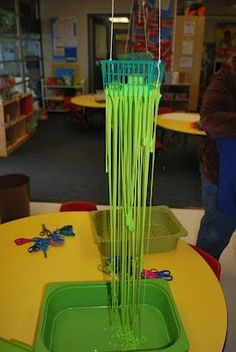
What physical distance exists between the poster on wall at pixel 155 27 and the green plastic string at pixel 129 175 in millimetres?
5750

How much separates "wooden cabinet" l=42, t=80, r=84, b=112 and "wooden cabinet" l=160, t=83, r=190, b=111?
1.95 m

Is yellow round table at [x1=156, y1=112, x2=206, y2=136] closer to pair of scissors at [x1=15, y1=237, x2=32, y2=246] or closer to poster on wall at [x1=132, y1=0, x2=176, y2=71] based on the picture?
poster on wall at [x1=132, y1=0, x2=176, y2=71]

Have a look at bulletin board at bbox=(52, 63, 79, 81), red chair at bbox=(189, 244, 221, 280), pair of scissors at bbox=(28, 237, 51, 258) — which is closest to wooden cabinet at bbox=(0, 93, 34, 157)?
bulletin board at bbox=(52, 63, 79, 81)

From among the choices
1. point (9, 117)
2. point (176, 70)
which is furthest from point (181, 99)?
point (9, 117)

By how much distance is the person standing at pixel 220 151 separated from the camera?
1.45 metres

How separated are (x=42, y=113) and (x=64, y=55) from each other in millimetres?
1439

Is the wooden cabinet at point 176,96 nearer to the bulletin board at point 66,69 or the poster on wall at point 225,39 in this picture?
the poster on wall at point 225,39

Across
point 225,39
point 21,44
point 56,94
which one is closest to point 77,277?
point 21,44

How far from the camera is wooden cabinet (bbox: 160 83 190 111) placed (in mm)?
6488

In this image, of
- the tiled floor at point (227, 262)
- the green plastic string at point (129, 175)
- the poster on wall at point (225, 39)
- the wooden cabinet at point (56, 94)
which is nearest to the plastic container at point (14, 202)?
the tiled floor at point (227, 262)

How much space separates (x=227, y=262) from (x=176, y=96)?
4.68 meters

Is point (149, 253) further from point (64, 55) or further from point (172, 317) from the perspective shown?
point (64, 55)

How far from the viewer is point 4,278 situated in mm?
1136

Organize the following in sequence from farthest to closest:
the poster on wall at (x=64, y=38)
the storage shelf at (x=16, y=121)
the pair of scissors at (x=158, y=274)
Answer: the poster on wall at (x=64, y=38) < the storage shelf at (x=16, y=121) < the pair of scissors at (x=158, y=274)
